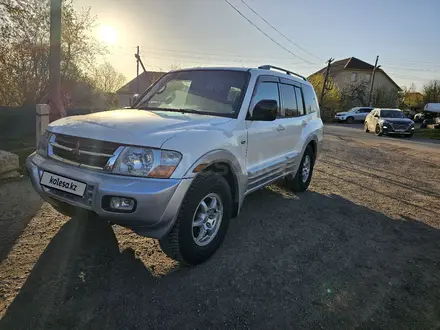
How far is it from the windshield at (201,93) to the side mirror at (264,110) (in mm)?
203

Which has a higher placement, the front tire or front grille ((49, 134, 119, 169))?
front grille ((49, 134, 119, 169))

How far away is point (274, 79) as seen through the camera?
13.7ft

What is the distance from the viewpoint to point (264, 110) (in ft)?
11.3

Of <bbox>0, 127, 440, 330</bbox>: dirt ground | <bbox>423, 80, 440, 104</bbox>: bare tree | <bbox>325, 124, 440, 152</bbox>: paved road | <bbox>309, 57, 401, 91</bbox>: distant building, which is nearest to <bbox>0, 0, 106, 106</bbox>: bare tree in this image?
<bbox>0, 127, 440, 330</bbox>: dirt ground

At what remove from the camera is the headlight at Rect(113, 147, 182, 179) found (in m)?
2.41

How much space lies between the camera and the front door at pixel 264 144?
3.54 m

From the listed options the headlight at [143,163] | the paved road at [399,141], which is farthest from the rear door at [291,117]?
the paved road at [399,141]

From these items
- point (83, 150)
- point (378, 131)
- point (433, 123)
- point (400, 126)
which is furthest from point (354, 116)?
point (83, 150)

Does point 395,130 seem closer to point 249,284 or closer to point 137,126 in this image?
point 249,284

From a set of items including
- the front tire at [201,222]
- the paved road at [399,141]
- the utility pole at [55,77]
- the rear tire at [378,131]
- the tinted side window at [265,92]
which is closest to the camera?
the front tire at [201,222]

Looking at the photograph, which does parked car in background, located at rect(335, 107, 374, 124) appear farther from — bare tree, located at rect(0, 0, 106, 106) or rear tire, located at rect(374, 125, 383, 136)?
bare tree, located at rect(0, 0, 106, 106)

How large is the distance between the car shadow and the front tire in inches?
6.9

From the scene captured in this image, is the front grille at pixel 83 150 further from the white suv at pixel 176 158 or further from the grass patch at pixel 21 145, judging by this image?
the grass patch at pixel 21 145

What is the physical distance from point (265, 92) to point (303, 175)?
Result: 2.11m
